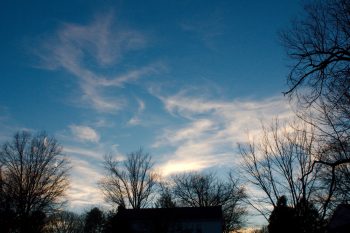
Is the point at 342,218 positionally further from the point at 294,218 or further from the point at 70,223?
the point at 70,223

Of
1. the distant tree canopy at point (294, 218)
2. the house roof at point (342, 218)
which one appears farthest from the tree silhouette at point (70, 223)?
the house roof at point (342, 218)

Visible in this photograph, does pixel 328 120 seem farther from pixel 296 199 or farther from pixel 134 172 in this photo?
pixel 134 172

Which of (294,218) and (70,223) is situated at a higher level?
(70,223)

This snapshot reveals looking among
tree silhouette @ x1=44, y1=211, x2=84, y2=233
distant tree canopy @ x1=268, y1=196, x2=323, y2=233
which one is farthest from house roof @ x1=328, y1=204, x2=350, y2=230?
→ tree silhouette @ x1=44, y1=211, x2=84, y2=233

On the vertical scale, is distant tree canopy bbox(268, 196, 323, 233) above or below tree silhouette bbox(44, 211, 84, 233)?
below

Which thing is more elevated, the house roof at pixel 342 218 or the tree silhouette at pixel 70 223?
the tree silhouette at pixel 70 223

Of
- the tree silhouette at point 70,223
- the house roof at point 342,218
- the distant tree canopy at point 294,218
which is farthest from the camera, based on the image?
the tree silhouette at point 70,223

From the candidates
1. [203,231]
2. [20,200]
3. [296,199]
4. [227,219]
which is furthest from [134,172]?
[296,199]

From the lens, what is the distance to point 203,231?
55531 mm

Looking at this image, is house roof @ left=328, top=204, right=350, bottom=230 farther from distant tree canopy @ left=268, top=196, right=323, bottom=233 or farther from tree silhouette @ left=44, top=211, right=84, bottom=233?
tree silhouette @ left=44, top=211, right=84, bottom=233

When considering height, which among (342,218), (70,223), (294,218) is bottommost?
(342,218)

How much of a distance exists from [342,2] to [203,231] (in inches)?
2041

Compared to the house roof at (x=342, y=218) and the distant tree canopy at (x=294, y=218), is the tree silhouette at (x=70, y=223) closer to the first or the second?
the distant tree canopy at (x=294, y=218)

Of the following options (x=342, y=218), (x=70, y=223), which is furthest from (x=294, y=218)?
(x=70, y=223)
